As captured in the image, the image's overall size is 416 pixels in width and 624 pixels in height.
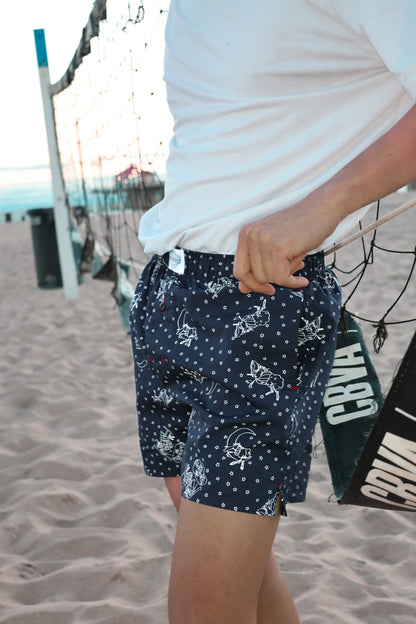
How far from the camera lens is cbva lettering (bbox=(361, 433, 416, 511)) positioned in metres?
1.02

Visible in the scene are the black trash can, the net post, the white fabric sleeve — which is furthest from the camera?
the black trash can

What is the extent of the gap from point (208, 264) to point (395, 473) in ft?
1.48

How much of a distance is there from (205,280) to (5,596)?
133cm

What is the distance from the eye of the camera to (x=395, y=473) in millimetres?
1045

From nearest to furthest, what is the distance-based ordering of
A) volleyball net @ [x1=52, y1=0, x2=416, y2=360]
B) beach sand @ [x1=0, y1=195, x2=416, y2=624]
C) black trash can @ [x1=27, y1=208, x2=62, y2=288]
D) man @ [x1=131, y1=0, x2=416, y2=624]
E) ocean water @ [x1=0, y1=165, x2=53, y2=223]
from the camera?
man @ [x1=131, y1=0, x2=416, y2=624], beach sand @ [x1=0, y1=195, x2=416, y2=624], volleyball net @ [x1=52, y1=0, x2=416, y2=360], black trash can @ [x1=27, y1=208, x2=62, y2=288], ocean water @ [x1=0, y1=165, x2=53, y2=223]

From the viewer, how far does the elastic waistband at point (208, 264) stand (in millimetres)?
1012

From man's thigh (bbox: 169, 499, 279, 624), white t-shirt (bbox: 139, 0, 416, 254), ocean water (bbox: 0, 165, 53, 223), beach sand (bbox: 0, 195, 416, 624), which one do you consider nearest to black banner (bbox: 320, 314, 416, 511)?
man's thigh (bbox: 169, 499, 279, 624)

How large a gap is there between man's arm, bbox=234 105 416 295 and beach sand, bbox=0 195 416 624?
1.32 metres

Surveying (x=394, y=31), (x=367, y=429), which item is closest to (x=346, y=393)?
(x=367, y=429)

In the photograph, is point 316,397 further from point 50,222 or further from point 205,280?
point 50,222

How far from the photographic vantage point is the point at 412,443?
101cm

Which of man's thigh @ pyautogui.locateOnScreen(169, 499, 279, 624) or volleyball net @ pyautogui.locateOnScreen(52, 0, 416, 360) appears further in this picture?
volleyball net @ pyautogui.locateOnScreen(52, 0, 416, 360)

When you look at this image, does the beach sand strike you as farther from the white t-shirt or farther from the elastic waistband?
the white t-shirt

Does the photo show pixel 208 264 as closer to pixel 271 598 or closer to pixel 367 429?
pixel 367 429
